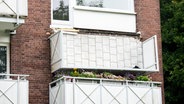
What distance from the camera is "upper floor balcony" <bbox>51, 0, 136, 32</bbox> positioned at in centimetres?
1727

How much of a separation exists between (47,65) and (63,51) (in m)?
0.91

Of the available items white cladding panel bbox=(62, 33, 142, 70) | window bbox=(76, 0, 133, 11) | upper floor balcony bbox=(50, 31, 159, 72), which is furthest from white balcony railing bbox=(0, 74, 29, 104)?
window bbox=(76, 0, 133, 11)

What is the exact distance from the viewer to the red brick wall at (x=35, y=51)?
16.2 m

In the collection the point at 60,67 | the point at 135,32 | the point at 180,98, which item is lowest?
the point at 180,98

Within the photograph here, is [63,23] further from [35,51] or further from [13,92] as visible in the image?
[13,92]

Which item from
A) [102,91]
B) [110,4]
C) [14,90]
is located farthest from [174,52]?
[14,90]

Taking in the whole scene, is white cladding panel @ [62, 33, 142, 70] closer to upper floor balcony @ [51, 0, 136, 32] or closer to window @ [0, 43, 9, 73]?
upper floor balcony @ [51, 0, 136, 32]

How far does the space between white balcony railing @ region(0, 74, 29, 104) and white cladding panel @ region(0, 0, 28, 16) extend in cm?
193

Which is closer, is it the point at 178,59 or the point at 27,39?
the point at 27,39

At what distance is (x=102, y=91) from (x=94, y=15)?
3.10 metres

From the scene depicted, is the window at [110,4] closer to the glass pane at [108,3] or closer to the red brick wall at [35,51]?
the glass pane at [108,3]

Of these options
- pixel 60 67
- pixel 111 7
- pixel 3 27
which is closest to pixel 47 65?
pixel 60 67

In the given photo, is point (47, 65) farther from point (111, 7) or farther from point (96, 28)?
point (111, 7)

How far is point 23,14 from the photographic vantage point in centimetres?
1537
